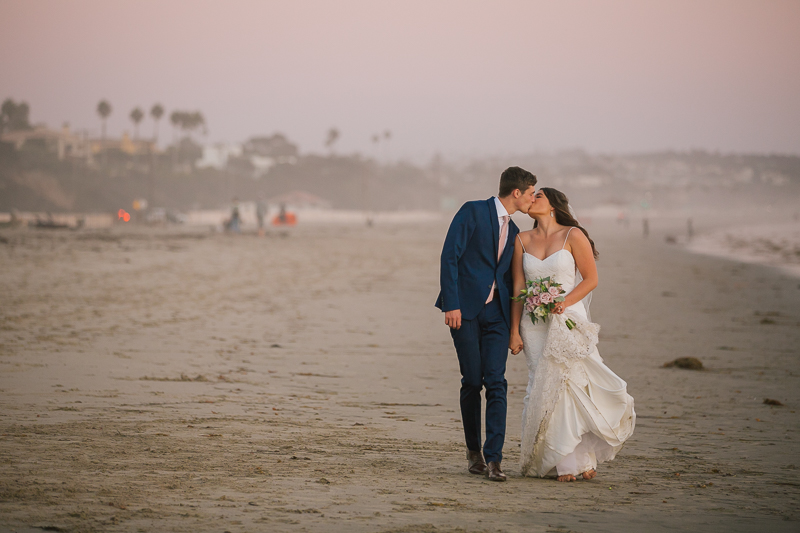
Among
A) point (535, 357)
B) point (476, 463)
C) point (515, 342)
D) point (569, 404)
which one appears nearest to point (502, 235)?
point (515, 342)

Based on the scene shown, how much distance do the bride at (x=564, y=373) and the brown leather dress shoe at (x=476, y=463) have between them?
11.7 inches

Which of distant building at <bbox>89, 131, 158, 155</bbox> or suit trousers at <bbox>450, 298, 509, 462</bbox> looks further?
distant building at <bbox>89, 131, 158, 155</bbox>

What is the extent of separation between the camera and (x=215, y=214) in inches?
2714

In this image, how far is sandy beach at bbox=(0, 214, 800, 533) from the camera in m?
3.79

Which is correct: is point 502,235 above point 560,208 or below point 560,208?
below

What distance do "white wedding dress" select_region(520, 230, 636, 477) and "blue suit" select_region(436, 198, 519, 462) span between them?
0.25 meters

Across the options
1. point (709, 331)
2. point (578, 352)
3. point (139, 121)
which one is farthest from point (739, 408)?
point (139, 121)

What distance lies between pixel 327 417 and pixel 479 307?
2234mm

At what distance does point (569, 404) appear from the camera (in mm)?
4770

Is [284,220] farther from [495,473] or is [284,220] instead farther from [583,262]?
[495,473]

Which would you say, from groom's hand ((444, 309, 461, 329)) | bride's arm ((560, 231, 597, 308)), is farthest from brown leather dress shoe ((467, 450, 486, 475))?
bride's arm ((560, 231, 597, 308))

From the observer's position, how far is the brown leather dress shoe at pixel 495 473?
15.1 ft

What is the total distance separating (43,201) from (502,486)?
68.5 meters

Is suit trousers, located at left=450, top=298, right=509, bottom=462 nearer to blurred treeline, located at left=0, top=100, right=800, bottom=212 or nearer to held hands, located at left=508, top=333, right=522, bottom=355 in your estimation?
held hands, located at left=508, top=333, right=522, bottom=355
